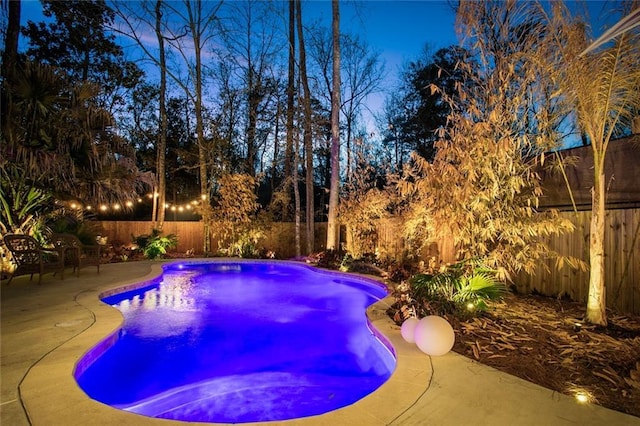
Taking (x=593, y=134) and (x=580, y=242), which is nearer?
(x=593, y=134)

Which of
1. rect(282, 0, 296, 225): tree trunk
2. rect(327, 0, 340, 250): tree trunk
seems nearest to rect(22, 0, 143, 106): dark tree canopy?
rect(282, 0, 296, 225): tree trunk

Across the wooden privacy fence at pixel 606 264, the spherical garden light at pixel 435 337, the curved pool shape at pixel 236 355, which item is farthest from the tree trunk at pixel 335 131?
the spherical garden light at pixel 435 337

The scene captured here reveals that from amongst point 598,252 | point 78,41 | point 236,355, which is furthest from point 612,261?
point 78,41

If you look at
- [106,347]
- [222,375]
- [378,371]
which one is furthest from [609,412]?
[106,347]

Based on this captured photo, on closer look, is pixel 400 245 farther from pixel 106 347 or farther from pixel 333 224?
pixel 106 347

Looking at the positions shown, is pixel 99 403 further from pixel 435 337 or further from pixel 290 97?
pixel 290 97

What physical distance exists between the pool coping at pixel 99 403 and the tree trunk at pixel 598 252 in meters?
2.30

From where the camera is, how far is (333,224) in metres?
11.5

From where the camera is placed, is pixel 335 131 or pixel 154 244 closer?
pixel 335 131

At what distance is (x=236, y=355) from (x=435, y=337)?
2.55 meters

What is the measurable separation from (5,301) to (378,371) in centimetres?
552

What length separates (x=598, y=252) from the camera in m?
4.09

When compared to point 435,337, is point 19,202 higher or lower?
higher

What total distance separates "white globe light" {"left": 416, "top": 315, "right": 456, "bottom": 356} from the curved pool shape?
47 centimetres
